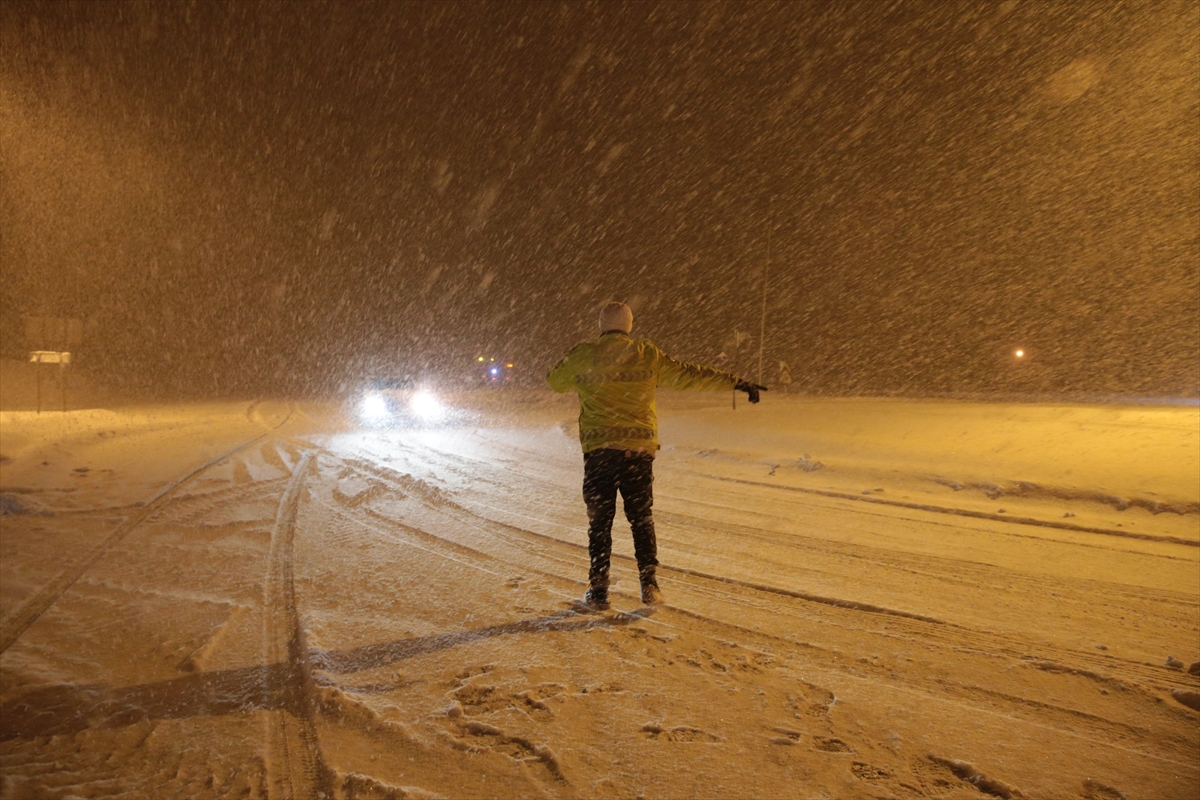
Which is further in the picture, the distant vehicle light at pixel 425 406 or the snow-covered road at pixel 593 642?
the distant vehicle light at pixel 425 406

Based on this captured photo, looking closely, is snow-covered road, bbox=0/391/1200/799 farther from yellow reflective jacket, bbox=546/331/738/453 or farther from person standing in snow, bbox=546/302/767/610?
yellow reflective jacket, bbox=546/331/738/453

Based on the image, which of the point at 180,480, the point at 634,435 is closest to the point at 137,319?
the point at 180,480

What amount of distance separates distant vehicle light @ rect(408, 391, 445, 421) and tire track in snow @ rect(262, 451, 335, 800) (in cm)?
1715

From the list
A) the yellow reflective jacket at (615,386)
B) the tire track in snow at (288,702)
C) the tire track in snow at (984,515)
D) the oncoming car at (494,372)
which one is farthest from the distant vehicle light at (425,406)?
the yellow reflective jacket at (615,386)

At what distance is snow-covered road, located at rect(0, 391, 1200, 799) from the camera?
254 cm

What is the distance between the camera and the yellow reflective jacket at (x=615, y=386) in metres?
4.28

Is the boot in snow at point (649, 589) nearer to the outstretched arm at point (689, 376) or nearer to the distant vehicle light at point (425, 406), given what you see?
the outstretched arm at point (689, 376)

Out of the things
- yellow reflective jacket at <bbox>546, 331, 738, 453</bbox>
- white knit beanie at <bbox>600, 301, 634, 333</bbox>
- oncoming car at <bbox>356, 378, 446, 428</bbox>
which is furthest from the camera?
oncoming car at <bbox>356, 378, 446, 428</bbox>

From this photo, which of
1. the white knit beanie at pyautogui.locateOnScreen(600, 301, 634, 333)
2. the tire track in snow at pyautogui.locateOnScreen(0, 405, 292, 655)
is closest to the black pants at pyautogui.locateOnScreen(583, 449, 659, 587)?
the white knit beanie at pyautogui.locateOnScreen(600, 301, 634, 333)

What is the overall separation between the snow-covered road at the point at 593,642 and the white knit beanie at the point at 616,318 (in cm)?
186

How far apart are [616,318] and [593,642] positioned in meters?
2.05

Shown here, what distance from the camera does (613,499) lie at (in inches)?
173

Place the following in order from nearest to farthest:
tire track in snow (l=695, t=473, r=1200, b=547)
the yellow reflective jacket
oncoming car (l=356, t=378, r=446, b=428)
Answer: the yellow reflective jacket, tire track in snow (l=695, t=473, r=1200, b=547), oncoming car (l=356, t=378, r=446, b=428)

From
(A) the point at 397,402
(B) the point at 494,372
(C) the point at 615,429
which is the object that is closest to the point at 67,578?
(C) the point at 615,429
